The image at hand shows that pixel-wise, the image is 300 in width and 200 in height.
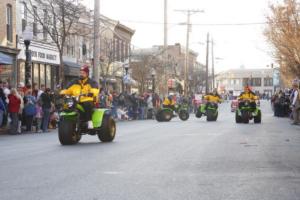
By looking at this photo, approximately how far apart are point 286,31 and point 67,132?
2969cm

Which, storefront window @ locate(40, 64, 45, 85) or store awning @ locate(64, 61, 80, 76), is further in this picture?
store awning @ locate(64, 61, 80, 76)

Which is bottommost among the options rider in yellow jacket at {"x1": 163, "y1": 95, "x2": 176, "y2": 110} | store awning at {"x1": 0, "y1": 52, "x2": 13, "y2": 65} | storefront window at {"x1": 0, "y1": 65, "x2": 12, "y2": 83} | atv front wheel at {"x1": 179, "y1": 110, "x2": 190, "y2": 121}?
atv front wheel at {"x1": 179, "y1": 110, "x2": 190, "y2": 121}

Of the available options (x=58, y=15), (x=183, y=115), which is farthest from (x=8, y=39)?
(x=183, y=115)

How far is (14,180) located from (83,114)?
20.7ft

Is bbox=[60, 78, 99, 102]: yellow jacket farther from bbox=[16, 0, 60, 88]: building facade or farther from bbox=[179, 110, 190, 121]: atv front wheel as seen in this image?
bbox=[16, 0, 60, 88]: building facade

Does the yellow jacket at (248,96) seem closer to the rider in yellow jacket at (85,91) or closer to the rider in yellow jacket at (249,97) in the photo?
the rider in yellow jacket at (249,97)

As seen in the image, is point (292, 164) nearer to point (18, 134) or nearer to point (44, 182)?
point (44, 182)

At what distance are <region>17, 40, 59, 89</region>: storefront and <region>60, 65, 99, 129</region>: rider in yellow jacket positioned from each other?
19691mm

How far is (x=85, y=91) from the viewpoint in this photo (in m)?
15.4

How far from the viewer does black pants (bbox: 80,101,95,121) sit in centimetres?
1530

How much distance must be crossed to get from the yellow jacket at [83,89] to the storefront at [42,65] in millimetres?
19687

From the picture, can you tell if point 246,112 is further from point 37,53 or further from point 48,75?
point 48,75

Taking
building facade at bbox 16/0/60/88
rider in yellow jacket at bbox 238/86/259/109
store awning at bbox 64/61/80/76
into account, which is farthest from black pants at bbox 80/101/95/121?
store awning at bbox 64/61/80/76

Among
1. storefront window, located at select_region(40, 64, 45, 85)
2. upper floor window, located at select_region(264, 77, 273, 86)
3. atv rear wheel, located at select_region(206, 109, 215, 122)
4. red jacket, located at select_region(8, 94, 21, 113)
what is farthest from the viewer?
upper floor window, located at select_region(264, 77, 273, 86)
